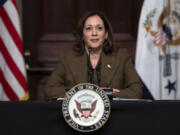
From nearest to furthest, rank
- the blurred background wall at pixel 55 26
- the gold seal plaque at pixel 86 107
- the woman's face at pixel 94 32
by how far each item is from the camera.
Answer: the gold seal plaque at pixel 86 107
the woman's face at pixel 94 32
the blurred background wall at pixel 55 26

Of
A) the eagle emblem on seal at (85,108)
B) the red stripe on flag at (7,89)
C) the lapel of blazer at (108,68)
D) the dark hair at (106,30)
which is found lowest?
the red stripe on flag at (7,89)

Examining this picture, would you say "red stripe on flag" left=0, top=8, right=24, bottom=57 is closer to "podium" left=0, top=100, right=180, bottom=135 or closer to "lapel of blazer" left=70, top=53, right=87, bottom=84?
"lapel of blazer" left=70, top=53, right=87, bottom=84

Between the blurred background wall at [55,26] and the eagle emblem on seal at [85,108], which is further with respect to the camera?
the blurred background wall at [55,26]

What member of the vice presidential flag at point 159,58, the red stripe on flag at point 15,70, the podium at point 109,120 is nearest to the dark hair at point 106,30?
the vice presidential flag at point 159,58

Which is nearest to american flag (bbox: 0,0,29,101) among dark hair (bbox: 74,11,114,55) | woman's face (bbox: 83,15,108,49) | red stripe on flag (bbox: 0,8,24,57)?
red stripe on flag (bbox: 0,8,24,57)

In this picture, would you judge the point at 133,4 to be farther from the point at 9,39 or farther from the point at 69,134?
the point at 69,134

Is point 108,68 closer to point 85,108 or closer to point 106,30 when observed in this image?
point 106,30

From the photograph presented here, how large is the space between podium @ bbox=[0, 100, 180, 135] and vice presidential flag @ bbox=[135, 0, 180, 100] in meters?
1.33

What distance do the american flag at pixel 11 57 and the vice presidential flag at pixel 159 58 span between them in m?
1.02

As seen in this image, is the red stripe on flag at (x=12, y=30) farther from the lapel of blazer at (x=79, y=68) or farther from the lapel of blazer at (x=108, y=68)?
the lapel of blazer at (x=108, y=68)

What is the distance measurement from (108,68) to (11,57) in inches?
39.1

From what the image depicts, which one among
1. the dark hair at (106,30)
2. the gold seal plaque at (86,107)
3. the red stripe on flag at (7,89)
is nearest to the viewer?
the gold seal plaque at (86,107)

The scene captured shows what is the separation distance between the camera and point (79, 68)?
237cm

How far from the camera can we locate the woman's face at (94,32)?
91.8 inches
